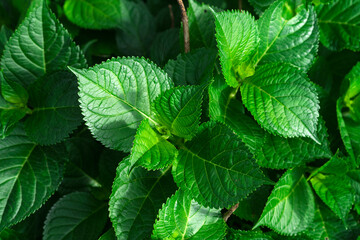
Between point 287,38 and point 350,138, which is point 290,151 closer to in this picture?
point 350,138

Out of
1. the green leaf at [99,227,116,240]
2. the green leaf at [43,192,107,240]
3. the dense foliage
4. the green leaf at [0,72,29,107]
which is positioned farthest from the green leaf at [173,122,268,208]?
the green leaf at [0,72,29,107]

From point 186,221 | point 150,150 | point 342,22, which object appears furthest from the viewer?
point 342,22

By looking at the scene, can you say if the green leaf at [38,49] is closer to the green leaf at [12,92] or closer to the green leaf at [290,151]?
the green leaf at [12,92]

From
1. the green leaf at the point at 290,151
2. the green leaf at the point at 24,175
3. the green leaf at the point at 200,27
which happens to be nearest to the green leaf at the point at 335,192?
the green leaf at the point at 290,151

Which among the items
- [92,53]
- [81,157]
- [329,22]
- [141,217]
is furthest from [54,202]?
[329,22]

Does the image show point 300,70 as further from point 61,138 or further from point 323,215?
point 61,138

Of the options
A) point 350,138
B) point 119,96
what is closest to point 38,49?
point 119,96
